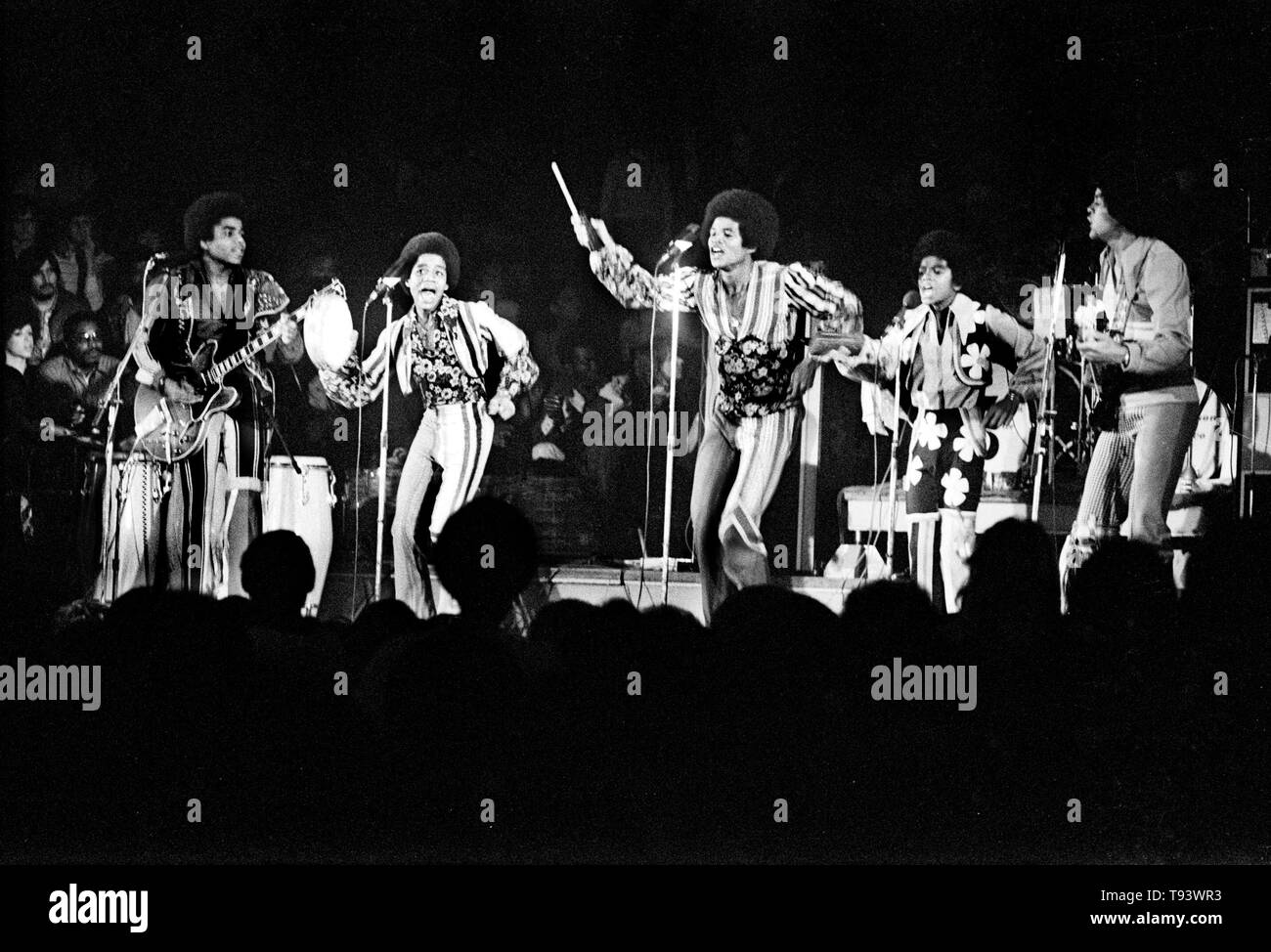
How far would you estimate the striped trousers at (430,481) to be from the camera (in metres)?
4.27

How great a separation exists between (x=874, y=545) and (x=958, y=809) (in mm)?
910

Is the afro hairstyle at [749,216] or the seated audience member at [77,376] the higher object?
the afro hairstyle at [749,216]

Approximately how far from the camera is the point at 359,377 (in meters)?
4.29

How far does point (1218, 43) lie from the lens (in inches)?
167

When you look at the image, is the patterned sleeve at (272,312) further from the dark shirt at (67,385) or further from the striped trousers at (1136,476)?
the striped trousers at (1136,476)

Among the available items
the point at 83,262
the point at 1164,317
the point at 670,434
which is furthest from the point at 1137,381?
the point at 83,262

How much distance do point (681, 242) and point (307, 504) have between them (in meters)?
1.51

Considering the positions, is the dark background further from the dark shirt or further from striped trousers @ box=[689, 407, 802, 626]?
the dark shirt

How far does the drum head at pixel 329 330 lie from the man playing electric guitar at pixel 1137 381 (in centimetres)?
244

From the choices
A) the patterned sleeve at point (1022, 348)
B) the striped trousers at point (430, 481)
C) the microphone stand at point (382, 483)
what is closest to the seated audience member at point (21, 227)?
the microphone stand at point (382, 483)

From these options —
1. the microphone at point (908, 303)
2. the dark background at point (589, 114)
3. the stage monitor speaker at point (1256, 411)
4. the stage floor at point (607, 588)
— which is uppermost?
the dark background at point (589, 114)
